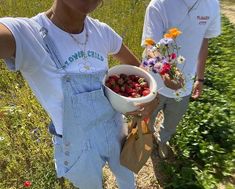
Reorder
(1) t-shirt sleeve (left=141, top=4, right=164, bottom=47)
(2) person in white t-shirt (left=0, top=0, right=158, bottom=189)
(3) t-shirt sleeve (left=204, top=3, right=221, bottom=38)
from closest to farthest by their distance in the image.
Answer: (2) person in white t-shirt (left=0, top=0, right=158, bottom=189) → (1) t-shirt sleeve (left=141, top=4, right=164, bottom=47) → (3) t-shirt sleeve (left=204, top=3, right=221, bottom=38)

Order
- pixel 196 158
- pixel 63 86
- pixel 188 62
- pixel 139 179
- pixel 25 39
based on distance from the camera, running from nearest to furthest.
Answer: pixel 25 39 < pixel 63 86 < pixel 188 62 < pixel 139 179 < pixel 196 158

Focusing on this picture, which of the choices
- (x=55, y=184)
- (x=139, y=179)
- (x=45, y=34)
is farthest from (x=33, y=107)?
(x=45, y=34)

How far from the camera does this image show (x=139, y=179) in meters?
3.32

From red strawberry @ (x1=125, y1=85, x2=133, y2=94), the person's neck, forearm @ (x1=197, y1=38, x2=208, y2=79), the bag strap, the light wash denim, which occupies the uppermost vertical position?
the person's neck

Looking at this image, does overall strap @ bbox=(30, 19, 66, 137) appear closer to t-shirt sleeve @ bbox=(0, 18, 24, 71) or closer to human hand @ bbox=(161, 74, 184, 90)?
t-shirt sleeve @ bbox=(0, 18, 24, 71)

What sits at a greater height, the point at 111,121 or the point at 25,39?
the point at 25,39

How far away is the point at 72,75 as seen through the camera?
5.47ft

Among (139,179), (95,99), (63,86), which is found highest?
(63,86)

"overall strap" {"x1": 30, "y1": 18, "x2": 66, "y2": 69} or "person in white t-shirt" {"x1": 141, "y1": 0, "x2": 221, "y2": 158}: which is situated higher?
"overall strap" {"x1": 30, "y1": 18, "x2": 66, "y2": 69}

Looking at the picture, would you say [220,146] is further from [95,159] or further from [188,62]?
[95,159]

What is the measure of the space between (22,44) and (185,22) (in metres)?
1.46

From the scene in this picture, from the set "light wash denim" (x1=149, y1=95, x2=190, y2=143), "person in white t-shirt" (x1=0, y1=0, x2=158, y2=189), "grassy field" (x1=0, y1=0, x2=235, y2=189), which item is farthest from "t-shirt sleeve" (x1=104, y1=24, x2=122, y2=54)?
"light wash denim" (x1=149, y1=95, x2=190, y2=143)

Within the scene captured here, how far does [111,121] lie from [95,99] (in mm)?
177

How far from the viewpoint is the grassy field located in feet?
10.3
